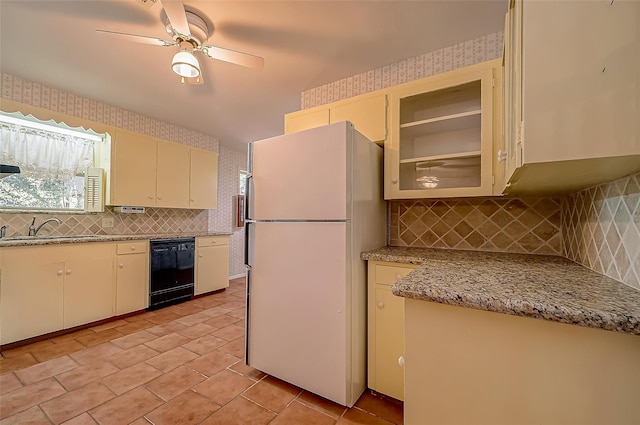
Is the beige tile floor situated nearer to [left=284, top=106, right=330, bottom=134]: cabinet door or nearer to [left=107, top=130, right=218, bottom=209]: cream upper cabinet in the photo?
[left=107, top=130, right=218, bottom=209]: cream upper cabinet

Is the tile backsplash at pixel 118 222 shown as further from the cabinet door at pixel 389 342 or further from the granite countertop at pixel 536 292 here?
the granite countertop at pixel 536 292

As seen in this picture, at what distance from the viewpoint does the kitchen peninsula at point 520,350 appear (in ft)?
2.03

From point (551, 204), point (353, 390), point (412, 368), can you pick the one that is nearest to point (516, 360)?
point (412, 368)

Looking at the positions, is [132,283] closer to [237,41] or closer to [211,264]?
[211,264]

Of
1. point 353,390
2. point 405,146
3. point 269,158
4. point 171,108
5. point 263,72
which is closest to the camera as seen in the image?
point 353,390

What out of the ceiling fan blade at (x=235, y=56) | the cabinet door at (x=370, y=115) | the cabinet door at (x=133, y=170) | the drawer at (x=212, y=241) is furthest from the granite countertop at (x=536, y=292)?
the cabinet door at (x=133, y=170)

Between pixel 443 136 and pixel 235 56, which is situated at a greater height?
pixel 235 56

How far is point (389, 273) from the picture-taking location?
1.52 m

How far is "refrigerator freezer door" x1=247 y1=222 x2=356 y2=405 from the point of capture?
4.76ft

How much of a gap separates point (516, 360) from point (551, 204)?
140 centimetres

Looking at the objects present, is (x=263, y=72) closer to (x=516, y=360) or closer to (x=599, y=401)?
(x=516, y=360)

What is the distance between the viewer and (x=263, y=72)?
93.2 inches

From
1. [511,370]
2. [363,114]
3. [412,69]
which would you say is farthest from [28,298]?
[412,69]

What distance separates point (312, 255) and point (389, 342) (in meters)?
0.69
